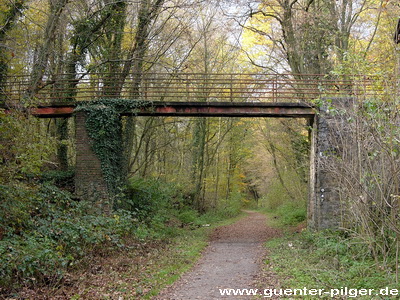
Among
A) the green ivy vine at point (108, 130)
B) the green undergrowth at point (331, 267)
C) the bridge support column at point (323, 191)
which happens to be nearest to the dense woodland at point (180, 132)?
the green undergrowth at point (331, 267)

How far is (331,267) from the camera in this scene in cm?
876

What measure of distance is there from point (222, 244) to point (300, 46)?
35.4ft

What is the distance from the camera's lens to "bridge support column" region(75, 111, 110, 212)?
46.9ft

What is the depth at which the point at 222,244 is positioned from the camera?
15.3 metres

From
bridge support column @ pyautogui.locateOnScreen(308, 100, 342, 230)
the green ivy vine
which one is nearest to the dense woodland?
the green ivy vine


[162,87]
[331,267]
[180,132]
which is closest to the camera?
[331,267]

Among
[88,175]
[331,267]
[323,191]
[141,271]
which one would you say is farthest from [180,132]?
[331,267]

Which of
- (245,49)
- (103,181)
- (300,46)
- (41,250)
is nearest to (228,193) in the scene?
(245,49)

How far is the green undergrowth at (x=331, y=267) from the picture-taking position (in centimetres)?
711

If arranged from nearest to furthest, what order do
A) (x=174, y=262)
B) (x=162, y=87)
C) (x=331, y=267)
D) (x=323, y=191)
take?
(x=331, y=267)
(x=174, y=262)
(x=323, y=191)
(x=162, y=87)

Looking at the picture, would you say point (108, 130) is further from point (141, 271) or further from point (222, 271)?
point (222, 271)

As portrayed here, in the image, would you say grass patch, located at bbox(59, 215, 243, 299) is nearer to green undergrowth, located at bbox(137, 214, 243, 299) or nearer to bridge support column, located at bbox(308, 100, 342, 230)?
green undergrowth, located at bbox(137, 214, 243, 299)

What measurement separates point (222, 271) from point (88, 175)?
24.1 ft

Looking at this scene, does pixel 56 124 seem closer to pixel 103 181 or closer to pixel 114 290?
pixel 103 181
